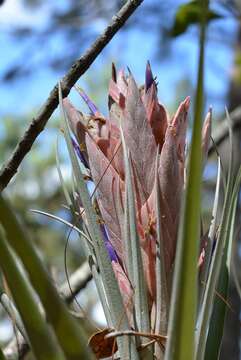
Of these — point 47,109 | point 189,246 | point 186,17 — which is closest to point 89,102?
point 47,109

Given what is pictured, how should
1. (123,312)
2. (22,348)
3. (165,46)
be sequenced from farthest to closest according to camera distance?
(165,46)
(22,348)
(123,312)

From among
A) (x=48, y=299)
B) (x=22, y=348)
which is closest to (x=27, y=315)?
(x=48, y=299)

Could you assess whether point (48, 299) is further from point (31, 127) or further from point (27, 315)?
point (31, 127)

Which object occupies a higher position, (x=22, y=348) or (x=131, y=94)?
(x=131, y=94)

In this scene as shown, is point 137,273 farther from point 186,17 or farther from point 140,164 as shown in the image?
point 186,17

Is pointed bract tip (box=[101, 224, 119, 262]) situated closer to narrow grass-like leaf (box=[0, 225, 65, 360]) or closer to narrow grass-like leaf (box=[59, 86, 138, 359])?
narrow grass-like leaf (box=[59, 86, 138, 359])

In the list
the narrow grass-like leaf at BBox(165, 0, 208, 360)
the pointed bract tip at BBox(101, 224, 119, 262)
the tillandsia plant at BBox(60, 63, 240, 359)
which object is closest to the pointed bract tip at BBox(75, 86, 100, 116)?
the tillandsia plant at BBox(60, 63, 240, 359)
